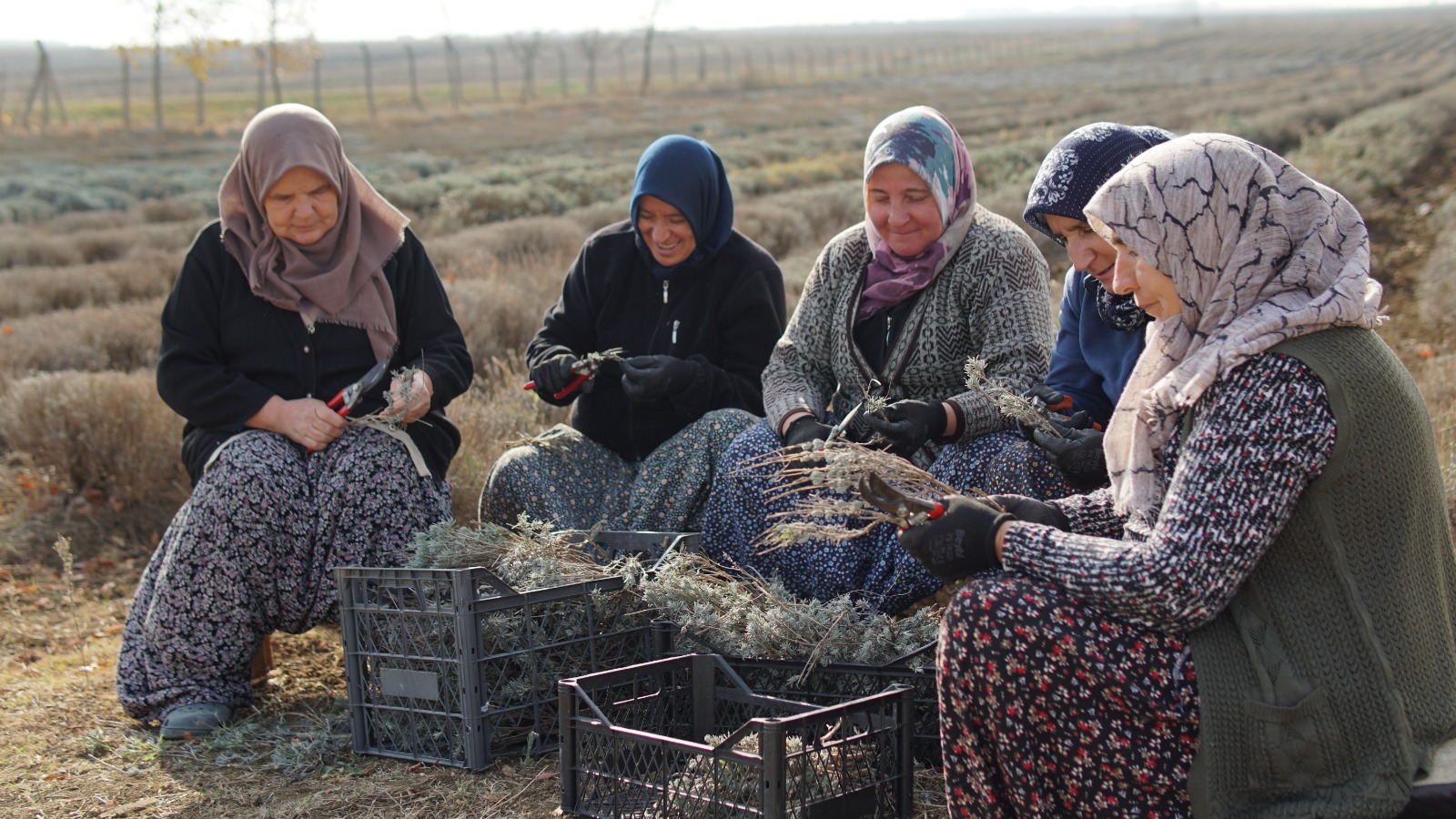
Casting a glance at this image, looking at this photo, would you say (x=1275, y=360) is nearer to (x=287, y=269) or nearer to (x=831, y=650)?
(x=831, y=650)

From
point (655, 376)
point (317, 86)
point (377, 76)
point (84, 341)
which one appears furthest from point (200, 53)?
point (377, 76)

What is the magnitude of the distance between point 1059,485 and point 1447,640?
1.03m

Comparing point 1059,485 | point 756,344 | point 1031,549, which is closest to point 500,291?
point 756,344

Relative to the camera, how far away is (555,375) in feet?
13.2

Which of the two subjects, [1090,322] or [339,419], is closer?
[1090,322]

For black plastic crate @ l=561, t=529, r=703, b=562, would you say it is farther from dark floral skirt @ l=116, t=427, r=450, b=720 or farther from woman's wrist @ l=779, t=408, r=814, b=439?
dark floral skirt @ l=116, t=427, r=450, b=720

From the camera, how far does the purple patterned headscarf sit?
139 inches

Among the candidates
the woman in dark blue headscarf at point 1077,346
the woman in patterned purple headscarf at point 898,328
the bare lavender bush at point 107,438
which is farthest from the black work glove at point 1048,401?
the bare lavender bush at point 107,438

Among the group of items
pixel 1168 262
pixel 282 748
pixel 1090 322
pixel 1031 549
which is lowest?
pixel 282 748

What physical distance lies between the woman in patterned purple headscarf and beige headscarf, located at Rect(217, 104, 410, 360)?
1.25m

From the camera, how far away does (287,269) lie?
377cm

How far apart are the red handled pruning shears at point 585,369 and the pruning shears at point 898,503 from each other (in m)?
1.79

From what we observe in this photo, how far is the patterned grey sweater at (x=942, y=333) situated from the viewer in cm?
349

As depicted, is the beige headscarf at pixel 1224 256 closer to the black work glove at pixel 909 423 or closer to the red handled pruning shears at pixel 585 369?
the black work glove at pixel 909 423
